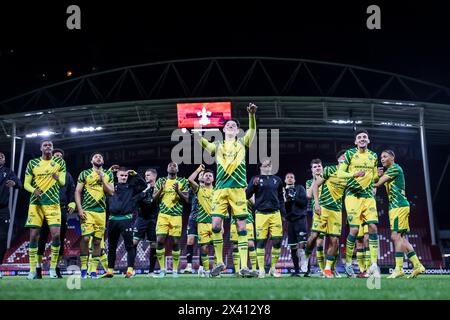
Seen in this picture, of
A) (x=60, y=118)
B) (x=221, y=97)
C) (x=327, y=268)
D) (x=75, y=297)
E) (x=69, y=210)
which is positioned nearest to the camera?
(x=75, y=297)

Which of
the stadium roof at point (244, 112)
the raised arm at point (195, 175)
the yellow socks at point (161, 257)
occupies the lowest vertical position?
the yellow socks at point (161, 257)

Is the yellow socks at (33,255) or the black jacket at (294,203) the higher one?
the black jacket at (294,203)

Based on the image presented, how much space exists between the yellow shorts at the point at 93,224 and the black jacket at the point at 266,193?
10.3ft

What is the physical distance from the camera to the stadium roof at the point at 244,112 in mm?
25266

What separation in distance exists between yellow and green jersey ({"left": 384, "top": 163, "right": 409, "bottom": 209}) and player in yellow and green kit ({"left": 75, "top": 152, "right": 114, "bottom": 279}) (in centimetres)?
556

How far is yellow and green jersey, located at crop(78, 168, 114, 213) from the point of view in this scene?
10922 millimetres

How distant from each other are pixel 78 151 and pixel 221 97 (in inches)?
526

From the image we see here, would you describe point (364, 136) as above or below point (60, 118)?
below

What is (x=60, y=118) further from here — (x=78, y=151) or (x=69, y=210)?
(x=69, y=210)

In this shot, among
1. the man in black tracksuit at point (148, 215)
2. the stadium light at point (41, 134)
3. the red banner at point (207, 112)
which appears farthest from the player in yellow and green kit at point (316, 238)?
the stadium light at point (41, 134)

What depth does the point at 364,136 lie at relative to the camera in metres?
9.94

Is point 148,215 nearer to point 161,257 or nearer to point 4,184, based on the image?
point 161,257

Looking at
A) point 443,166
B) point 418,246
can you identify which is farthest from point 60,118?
point 443,166

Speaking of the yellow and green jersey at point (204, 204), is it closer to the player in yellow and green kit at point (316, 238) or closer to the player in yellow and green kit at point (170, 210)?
the player in yellow and green kit at point (170, 210)
